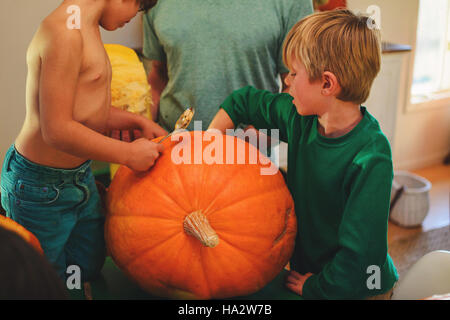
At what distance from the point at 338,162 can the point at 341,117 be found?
90 millimetres

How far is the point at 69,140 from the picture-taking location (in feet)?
2.27

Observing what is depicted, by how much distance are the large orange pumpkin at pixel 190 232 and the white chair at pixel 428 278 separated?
25 centimetres

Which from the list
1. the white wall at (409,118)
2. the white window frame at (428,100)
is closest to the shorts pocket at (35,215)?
the white wall at (409,118)

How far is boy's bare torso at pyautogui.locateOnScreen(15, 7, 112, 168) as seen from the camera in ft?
2.28

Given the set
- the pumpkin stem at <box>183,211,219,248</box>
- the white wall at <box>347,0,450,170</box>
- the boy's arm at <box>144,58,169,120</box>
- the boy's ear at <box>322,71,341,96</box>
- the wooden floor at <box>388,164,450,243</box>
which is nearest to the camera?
the pumpkin stem at <box>183,211,219,248</box>

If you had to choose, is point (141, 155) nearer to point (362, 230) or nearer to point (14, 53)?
point (362, 230)

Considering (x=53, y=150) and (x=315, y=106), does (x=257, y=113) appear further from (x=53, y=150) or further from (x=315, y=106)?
(x=53, y=150)

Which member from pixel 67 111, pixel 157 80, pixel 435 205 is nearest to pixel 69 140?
pixel 67 111

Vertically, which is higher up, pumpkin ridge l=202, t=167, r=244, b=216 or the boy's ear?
the boy's ear

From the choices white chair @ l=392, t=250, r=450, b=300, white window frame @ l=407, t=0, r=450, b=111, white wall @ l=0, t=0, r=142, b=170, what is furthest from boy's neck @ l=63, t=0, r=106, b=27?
white window frame @ l=407, t=0, r=450, b=111

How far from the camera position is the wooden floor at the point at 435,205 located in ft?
8.21

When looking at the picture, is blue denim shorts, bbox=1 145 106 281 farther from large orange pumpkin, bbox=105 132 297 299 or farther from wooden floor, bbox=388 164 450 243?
wooden floor, bbox=388 164 450 243

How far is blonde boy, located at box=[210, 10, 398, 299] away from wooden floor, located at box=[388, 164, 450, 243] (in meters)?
1.78

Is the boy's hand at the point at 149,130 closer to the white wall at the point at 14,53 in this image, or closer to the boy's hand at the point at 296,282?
the boy's hand at the point at 296,282
